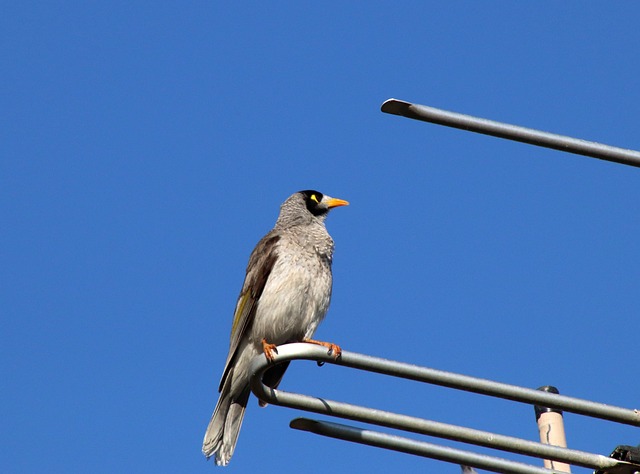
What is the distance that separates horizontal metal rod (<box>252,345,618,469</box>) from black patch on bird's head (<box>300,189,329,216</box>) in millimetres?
6118

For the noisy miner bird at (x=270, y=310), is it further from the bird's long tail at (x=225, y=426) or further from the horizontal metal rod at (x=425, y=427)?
the horizontal metal rod at (x=425, y=427)

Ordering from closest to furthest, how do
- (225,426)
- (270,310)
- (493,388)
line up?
(493,388) < (270,310) < (225,426)

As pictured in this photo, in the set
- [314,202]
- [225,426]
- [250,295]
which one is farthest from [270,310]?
[314,202]

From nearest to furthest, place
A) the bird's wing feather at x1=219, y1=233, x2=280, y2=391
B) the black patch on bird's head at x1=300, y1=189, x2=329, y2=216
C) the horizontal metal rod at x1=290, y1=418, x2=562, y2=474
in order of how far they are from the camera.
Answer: the horizontal metal rod at x1=290, y1=418, x2=562, y2=474 < the bird's wing feather at x1=219, y1=233, x2=280, y2=391 < the black patch on bird's head at x1=300, y1=189, x2=329, y2=216

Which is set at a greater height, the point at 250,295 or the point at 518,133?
the point at 250,295

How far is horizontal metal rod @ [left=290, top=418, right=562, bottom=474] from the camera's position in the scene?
12.7 feet

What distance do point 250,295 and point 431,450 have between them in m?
4.67

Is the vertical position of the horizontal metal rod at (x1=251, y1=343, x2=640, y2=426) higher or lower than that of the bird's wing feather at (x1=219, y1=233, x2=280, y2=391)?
lower

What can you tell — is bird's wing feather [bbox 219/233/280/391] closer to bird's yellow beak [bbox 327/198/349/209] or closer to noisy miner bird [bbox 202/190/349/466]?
noisy miner bird [bbox 202/190/349/466]

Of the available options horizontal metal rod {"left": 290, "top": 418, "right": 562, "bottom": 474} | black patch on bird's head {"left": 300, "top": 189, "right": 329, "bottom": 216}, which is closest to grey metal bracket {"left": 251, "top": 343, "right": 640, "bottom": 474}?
horizontal metal rod {"left": 290, "top": 418, "right": 562, "bottom": 474}

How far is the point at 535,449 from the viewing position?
3924 mm

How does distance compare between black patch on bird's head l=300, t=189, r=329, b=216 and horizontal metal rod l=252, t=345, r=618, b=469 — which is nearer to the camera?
horizontal metal rod l=252, t=345, r=618, b=469

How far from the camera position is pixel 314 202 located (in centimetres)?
1021

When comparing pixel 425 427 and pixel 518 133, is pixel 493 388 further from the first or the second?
pixel 518 133
